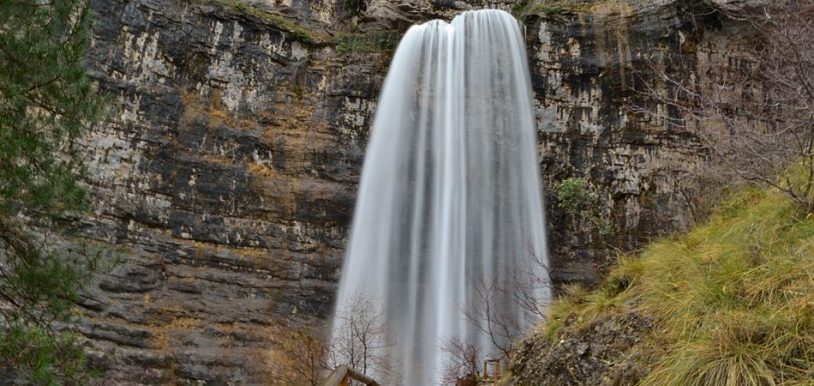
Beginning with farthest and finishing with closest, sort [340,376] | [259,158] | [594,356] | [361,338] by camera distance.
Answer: [259,158] → [361,338] → [594,356] → [340,376]

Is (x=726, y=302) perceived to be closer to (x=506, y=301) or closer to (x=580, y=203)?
(x=506, y=301)

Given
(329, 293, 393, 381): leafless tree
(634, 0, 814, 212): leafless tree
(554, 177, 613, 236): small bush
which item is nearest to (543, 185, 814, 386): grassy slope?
(634, 0, 814, 212): leafless tree

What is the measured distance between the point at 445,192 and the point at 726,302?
15.9 metres

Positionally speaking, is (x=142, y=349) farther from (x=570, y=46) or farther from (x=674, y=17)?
(x=674, y=17)

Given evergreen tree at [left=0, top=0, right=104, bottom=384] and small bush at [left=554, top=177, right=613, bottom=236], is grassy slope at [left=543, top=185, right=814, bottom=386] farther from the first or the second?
small bush at [left=554, top=177, right=613, bottom=236]

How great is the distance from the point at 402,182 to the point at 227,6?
8.20 meters

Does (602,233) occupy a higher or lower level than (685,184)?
lower

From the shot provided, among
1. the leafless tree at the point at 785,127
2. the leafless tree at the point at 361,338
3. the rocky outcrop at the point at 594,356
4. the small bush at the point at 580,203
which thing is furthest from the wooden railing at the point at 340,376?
the small bush at the point at 580,203

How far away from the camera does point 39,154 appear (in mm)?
7320

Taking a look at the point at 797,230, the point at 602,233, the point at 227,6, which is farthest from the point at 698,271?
the point at 227,6

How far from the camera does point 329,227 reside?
2120cm

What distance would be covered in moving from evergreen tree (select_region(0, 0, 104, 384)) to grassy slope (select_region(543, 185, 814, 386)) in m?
5.46

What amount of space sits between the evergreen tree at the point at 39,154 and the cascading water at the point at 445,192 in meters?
12.5

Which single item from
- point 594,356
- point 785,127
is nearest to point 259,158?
point 785,127
